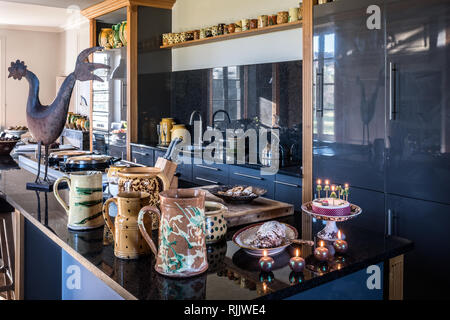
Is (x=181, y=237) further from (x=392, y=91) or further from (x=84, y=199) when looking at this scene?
(x=392, y=91)

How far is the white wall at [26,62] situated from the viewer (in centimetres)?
873

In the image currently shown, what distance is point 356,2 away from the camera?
2811mm

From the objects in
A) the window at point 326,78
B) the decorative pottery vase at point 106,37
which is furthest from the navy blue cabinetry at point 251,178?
the decorative pottery vase at point 106,37

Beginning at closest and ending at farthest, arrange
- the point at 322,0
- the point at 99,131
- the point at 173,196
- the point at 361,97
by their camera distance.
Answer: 1. the point at 173,196
2. the point at 361,97
3. the point at 322,0
4. the point at 99,131

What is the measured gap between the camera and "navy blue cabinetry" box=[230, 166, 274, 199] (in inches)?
135

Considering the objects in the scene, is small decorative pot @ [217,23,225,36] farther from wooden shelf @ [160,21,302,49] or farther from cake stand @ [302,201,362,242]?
cake stand @ [302,201,362,242]

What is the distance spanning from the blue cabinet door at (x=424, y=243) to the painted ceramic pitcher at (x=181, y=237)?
1853mm

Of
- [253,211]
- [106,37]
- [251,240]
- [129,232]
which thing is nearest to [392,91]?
[253,211]

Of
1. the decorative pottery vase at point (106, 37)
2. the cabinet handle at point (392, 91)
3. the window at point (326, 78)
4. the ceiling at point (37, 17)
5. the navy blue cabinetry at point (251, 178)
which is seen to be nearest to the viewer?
the cabinet handle at point (392, 91)

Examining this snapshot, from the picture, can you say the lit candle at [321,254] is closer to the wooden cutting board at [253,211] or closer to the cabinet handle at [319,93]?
the wooden cutting board at [253,211]

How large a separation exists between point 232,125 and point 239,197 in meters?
2.84

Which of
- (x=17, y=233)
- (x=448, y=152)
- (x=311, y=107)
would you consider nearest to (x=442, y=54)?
(x=448, y=152)

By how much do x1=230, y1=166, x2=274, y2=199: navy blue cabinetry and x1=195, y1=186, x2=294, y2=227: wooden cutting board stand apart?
1.65m
